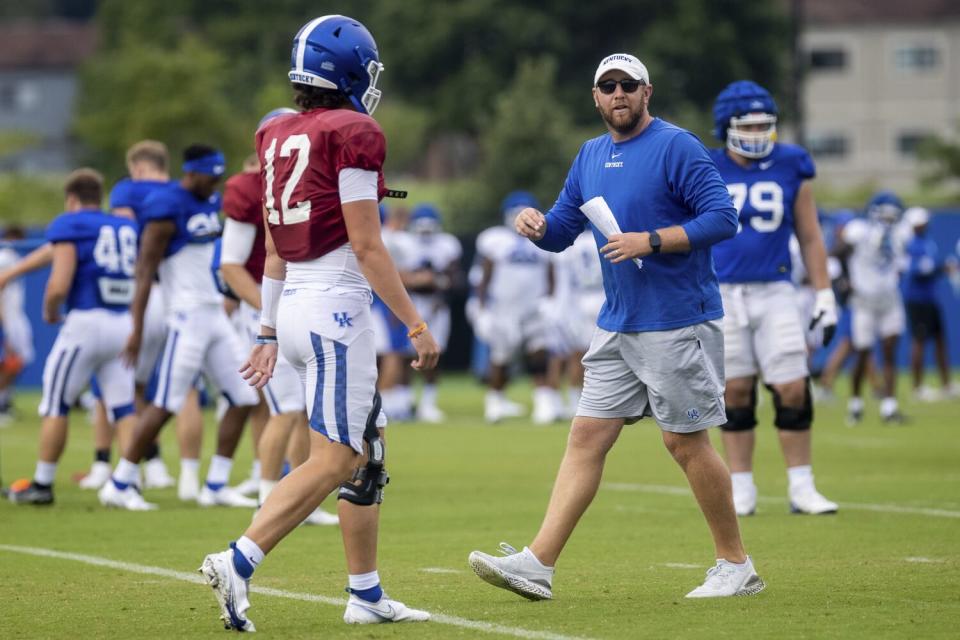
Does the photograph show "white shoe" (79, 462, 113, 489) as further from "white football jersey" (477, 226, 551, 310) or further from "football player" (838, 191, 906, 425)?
"football player" (838, 191, 906, 425)

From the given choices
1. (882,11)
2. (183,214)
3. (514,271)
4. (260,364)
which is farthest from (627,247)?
(882,11)

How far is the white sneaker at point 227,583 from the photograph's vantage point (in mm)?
6277

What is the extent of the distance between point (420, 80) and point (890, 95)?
2787 centimetres

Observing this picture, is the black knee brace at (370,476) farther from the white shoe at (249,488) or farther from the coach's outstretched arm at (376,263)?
the white shoe at (249,488)

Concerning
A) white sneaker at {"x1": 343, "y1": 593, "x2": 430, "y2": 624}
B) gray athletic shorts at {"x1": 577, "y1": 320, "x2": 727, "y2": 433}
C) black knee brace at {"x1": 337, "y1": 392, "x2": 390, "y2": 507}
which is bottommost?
white sneaker at {"x1": 343, "y1": 593, "x2": 430, "y2": 624}

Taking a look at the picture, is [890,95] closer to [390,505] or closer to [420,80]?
[420,80]

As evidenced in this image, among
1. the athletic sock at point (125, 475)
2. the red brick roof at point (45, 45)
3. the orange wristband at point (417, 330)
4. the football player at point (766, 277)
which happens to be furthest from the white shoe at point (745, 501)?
the red brick roof at point (45, 45)

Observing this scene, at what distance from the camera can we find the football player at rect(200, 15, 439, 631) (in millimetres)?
6363

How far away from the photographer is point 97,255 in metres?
11.4

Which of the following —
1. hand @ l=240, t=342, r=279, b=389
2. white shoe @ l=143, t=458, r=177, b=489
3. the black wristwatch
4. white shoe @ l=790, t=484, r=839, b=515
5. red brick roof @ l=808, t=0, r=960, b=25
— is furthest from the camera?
red brick roof @ l=808, t=0, r=960, b=25

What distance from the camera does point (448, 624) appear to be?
6.57m

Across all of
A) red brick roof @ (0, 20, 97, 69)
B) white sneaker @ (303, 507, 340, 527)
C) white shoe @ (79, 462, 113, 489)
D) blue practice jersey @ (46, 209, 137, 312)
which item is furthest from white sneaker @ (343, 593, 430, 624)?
red brick roof @ (0, 20, 97, 69)

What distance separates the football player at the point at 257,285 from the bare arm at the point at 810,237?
3.02 meters

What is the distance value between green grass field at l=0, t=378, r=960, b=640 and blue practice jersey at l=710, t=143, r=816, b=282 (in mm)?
1466
